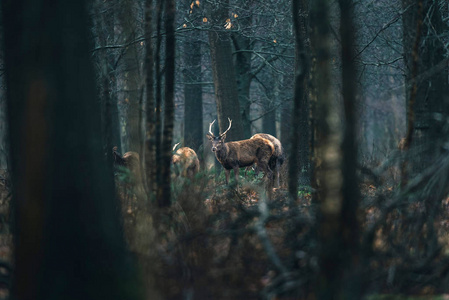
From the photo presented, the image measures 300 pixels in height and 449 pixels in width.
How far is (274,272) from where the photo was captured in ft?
16.2

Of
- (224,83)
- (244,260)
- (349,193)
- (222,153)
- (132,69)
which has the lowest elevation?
(244,260)

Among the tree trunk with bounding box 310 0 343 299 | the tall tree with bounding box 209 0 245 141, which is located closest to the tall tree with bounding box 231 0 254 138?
the tall tree with bounding box 209 0 245 141

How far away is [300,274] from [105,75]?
170 inches

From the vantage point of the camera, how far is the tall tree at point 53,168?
169 inches

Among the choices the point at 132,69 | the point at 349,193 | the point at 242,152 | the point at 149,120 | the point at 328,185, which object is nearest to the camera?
the point at 349,193

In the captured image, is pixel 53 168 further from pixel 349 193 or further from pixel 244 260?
pixel 349 193

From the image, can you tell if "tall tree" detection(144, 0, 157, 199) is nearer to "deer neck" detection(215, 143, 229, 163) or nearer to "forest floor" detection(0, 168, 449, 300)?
"forest floor" detection(0, 168, 449, 300)

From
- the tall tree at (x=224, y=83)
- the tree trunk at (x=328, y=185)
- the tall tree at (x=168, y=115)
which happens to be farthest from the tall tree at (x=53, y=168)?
the tall tree at (x=224, y=83)

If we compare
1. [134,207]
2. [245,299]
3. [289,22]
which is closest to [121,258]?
[245,299]

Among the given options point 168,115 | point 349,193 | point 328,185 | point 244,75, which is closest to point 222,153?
point 244,75

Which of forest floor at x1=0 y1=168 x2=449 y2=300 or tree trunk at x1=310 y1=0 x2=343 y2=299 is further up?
tree trunk at x1=310 y1=0 x2=343 y2=299

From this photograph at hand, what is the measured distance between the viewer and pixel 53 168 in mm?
4332

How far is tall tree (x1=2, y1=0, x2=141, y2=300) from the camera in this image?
430 cm

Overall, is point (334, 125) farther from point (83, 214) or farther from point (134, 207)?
point (134, 207)
